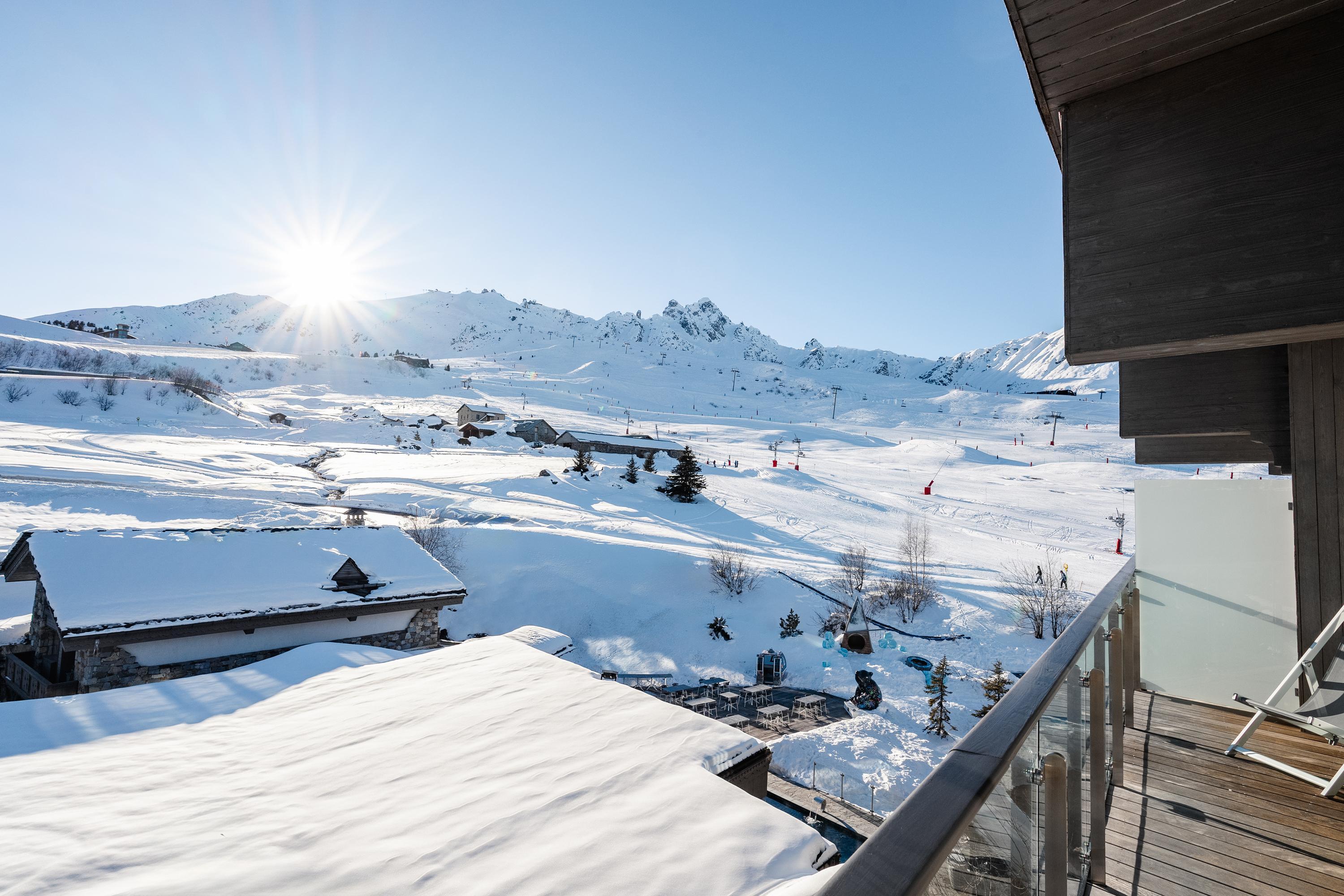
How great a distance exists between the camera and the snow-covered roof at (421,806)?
10.0ft

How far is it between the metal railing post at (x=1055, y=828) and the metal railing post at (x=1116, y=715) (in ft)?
5.64

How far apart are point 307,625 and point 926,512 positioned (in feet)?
117

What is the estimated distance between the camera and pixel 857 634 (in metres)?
21.0

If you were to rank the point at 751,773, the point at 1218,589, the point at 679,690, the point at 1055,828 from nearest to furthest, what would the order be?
the point at 1055,828, the point at 1218,589, the point at 751,773, the point at 679,690

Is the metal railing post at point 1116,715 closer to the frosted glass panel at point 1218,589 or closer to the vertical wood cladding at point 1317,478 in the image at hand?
the frosted glass panel at point 1218,589

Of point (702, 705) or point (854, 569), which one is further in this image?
point (854, 569)

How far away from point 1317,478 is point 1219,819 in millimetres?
2562

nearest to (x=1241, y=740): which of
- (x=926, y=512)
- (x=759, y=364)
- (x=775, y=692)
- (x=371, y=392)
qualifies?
(x=775, y=692)

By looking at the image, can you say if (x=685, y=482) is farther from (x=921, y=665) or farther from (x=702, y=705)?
(x=702, y=705)

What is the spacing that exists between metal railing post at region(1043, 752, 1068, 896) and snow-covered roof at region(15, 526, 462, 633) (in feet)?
37.2

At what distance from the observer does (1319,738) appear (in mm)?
3896

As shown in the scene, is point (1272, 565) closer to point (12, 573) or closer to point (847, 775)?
point (847, 775)

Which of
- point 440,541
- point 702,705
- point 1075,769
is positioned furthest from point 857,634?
point 1075,769

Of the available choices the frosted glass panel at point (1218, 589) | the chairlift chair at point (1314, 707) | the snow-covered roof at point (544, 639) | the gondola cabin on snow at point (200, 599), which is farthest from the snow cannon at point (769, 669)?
the chairlift chair at point (1314, 707)
